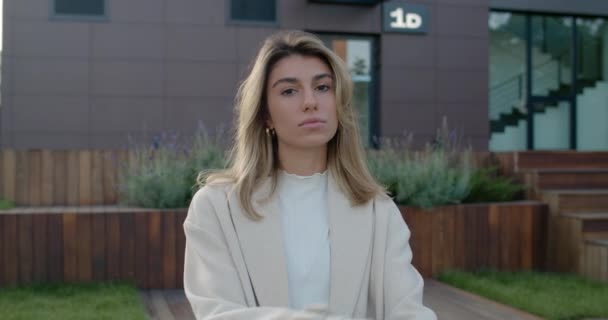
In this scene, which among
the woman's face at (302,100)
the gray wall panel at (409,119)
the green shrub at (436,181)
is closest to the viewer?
the woman's face at (302,100)

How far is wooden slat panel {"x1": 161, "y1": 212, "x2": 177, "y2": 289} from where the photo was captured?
505cm

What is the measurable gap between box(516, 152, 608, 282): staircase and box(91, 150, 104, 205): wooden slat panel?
415 centimetres

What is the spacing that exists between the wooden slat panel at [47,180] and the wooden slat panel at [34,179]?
0.09ft

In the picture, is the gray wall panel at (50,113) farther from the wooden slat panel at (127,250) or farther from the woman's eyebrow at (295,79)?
the woman's eyebrow at (295,79)

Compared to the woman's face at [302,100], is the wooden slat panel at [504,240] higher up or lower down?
lower down

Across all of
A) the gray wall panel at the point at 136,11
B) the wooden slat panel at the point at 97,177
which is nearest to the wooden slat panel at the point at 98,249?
the wooden slat panel at the point at 97,177

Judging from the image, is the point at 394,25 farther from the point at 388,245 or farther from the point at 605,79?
the point at 388,245

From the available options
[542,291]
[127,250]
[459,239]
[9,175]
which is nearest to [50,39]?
[9,175]

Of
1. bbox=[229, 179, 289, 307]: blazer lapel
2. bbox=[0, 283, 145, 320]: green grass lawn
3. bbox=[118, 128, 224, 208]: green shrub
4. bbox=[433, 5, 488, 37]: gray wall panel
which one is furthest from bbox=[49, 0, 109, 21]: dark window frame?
bbox=[229, 179, 289, 307]: blazer lapel

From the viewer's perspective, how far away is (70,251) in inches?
195

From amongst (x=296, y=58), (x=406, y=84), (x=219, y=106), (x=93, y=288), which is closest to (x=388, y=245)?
(x=296, y=58)

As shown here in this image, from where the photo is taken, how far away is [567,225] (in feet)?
18.5

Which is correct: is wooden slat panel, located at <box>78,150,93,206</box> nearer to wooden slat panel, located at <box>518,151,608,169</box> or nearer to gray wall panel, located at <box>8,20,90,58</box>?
gray wall panel, located at <box>8,20,90,58</box>

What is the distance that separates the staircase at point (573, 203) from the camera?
540 centimetres
